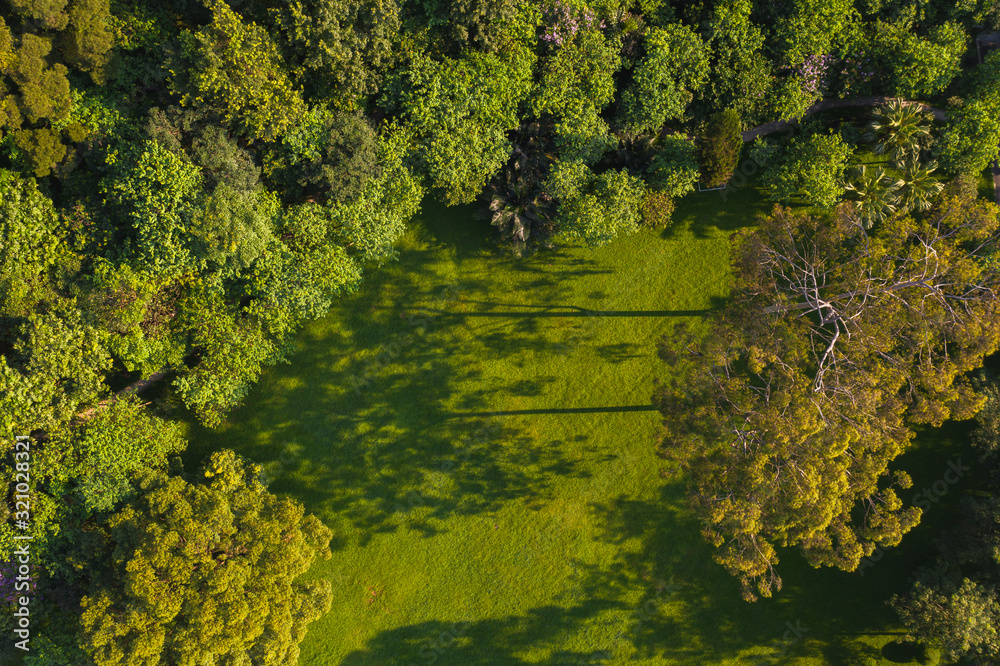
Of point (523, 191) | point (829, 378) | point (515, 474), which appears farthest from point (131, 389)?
point (829, 378)

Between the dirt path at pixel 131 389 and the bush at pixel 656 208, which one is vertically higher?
the bush at pixel 656 208

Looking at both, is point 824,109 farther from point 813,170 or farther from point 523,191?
point 523,191

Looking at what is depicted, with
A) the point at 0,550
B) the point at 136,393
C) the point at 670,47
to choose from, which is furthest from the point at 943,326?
the point at 0,550

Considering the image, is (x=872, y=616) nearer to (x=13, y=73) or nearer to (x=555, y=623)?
(x=555, y=623)

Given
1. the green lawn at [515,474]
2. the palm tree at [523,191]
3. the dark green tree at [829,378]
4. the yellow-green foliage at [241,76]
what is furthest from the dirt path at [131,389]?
the dark green tree at [829,378]

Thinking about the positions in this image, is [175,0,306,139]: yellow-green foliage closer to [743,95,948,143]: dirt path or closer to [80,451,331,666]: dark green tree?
[80,451,331,666]: dark green tree

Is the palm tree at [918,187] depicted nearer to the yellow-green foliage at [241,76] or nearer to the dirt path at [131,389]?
the yellow-green foliage at [241,76]

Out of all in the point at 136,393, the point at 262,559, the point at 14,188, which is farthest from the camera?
the point at 136,393
